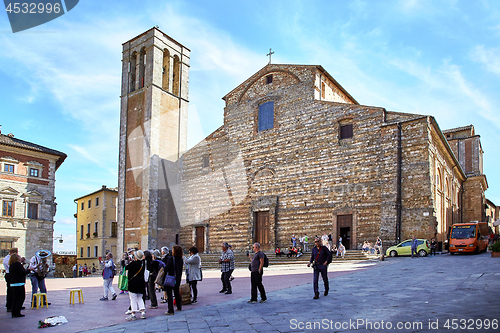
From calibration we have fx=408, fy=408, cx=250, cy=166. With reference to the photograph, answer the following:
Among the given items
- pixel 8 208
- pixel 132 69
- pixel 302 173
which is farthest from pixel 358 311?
pixel 132 69

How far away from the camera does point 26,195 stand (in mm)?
29609

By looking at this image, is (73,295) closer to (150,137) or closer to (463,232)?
(463,232)

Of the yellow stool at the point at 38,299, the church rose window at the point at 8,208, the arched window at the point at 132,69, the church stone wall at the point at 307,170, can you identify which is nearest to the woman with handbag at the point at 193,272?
the yellow stool at the point at 38,299

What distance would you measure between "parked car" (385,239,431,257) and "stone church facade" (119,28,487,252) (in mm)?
768

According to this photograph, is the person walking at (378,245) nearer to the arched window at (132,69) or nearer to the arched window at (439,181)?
the arched window at (439,181)

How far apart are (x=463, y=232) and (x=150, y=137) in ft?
68.7

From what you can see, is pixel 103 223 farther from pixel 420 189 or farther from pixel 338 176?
pixel 420 189

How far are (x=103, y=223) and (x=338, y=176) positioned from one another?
26.0 m

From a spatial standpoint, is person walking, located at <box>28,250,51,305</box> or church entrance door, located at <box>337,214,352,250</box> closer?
person walking, located at <box>28,250,51,305</box>

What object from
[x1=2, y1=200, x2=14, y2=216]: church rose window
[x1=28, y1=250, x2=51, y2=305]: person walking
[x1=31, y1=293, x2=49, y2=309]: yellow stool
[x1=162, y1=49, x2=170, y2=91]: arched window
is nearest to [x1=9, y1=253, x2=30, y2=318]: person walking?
[x1=31, y1=293, x2=49, y2=309]: yellow stool

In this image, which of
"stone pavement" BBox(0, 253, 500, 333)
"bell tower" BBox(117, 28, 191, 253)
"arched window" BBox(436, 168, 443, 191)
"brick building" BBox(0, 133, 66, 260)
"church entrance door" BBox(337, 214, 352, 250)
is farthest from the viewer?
"bell tower" BBox(117, 28, 191, 253)

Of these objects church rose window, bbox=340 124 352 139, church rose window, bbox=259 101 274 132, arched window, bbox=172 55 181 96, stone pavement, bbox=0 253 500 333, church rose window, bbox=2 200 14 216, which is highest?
arched window, bbox=172 55 181 96

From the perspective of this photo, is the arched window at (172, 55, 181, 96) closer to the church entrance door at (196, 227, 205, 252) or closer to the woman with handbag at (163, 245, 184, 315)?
the church entrance door at (196, 227, 205, 252)

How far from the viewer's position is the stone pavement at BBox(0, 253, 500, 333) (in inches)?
231
